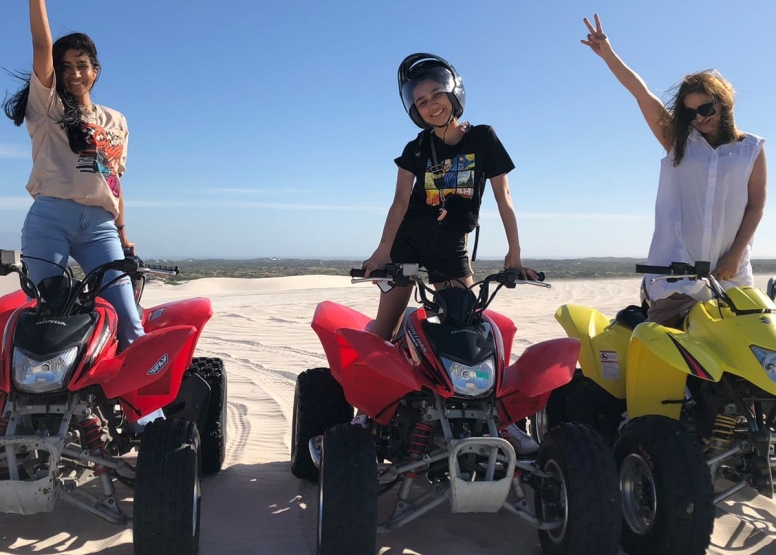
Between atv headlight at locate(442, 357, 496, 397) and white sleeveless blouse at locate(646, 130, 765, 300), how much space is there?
4.61ft

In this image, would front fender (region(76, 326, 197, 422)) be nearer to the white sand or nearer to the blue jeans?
the blue jeans

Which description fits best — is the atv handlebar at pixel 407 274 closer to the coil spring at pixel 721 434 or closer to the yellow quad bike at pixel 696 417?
the yellow quad bike at pixel 696 417

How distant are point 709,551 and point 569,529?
106 centimetres

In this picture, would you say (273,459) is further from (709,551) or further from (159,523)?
(709,551)

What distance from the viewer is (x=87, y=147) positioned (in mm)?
3619

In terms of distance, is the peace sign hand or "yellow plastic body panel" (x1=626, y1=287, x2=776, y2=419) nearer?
"yellow plastic body panel" (x1=626, y1=287, x2=776, y2=419)

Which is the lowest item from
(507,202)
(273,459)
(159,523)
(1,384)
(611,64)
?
(273,459)

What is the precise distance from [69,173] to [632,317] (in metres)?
3.46

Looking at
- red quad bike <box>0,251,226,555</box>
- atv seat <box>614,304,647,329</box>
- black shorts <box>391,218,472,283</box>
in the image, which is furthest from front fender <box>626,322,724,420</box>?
red quad bike <box>0,251,226,555</box>

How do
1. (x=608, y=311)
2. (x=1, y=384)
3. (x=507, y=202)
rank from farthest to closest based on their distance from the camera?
(x=608, y=311), (x=507, y=202), (x=1, y=384)

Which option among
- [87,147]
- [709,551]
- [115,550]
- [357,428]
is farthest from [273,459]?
[709,551]

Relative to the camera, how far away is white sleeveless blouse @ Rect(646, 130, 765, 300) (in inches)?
146

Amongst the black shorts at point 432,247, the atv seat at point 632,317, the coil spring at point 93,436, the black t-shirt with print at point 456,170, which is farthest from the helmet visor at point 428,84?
the coil spring at point 93,436

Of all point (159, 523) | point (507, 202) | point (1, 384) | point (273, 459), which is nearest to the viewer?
point (159, 523)
